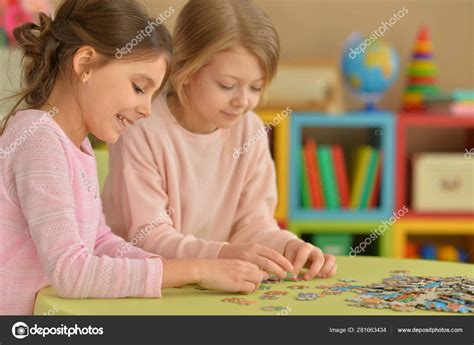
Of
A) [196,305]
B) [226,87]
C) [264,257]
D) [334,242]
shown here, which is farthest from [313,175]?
[196,305]

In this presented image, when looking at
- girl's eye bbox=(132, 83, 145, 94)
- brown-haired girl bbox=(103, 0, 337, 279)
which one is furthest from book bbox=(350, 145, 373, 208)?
girl's eye bbox=(132, 83, 145, 94)

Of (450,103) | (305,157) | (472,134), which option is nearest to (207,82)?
(305,157)

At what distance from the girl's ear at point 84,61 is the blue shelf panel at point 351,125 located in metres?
2.17

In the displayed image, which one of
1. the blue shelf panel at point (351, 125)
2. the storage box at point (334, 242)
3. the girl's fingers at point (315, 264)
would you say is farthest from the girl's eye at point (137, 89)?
the storage box at point (334, 242)

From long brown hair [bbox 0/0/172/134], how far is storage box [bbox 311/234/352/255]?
219 centimetres

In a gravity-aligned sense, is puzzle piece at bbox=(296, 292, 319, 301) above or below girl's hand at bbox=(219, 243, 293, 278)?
below

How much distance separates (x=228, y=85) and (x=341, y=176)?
6.20ft

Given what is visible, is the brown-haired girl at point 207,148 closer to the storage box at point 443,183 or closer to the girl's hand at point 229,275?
the girl's hand at point 229,275

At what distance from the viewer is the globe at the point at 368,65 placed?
343 cm

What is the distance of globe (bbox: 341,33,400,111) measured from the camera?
11.3 ft

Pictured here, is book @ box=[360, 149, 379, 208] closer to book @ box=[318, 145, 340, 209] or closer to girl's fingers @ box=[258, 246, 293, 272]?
book @ box=[318, 145, 340, 209]

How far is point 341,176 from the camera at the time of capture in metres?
3.44

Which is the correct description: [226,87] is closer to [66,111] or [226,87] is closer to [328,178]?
[66,111]
